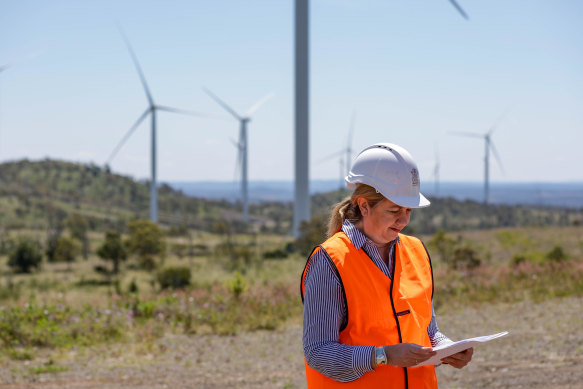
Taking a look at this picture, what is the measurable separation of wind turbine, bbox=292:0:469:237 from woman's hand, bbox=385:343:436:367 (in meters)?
26.5

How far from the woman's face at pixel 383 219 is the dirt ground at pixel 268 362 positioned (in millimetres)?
Result: 4090

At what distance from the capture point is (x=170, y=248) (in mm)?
30016

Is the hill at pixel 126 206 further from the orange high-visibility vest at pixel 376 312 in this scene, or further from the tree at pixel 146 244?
the orange high-visibility vest at pixel 376 312

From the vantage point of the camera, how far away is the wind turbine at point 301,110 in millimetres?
29453

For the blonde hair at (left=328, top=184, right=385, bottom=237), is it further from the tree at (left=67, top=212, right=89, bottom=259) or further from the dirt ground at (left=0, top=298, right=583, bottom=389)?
the tree at (left=67, top=212, right=89, bottom=259)

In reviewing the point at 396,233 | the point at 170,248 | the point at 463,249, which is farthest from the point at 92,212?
the point at 396,233

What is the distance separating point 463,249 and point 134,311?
10.7 m

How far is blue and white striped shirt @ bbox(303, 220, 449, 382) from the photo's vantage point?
203 centimetres

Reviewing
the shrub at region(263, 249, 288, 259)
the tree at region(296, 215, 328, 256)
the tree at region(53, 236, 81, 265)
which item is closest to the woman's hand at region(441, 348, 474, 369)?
the tree at region(296, 215, 328, 256)

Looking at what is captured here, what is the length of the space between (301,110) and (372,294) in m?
28.7

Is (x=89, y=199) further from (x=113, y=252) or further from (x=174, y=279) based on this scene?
(x=174, y=279)

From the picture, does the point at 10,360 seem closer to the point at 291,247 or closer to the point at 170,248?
the point at 291,247

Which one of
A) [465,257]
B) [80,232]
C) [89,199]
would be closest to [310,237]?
[465,257]

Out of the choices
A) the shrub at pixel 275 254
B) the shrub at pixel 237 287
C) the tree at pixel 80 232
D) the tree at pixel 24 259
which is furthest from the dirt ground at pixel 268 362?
the tree at pixel 80 232
